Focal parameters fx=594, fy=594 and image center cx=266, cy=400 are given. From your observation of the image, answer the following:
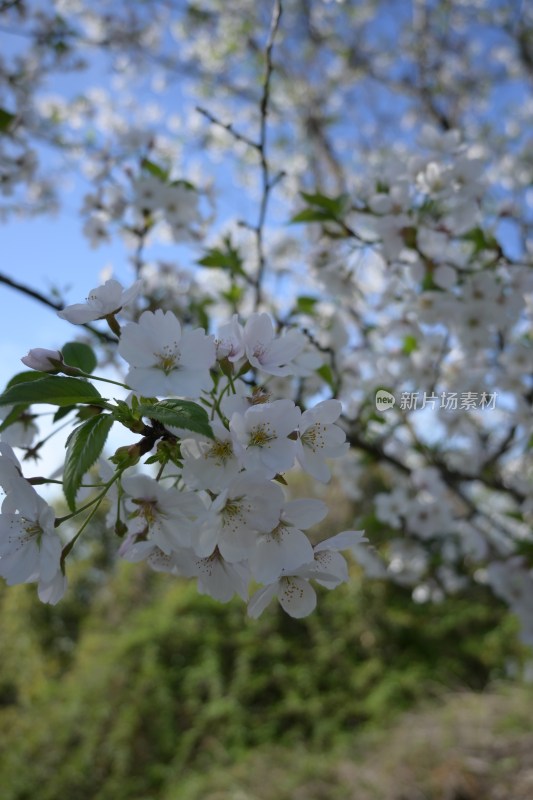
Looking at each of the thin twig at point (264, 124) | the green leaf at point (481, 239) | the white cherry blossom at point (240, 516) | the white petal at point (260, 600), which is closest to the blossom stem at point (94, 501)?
the white cherry blossom at point (240, 516)

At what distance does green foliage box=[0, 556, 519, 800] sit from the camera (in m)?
4.24

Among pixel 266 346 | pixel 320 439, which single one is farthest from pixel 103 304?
pixel 320 439

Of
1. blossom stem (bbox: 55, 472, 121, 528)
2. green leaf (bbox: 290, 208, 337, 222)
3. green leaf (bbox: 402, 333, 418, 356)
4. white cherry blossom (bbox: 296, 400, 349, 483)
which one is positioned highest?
green leaf (bbox: 290, 208, 337, 222)

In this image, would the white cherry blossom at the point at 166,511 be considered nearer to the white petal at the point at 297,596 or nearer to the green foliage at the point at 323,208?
the white petal at the point at 297,596

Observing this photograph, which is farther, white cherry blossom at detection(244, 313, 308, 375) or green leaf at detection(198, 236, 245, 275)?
green leaf at detection(198, 236, 245, 275)

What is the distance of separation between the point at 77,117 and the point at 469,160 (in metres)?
2.99

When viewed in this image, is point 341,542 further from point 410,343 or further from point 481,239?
point 410,343

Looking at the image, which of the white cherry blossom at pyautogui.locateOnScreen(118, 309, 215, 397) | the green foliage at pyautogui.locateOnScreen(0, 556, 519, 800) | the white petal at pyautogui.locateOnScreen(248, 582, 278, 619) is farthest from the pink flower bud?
the green foliage at pyautogui.locateOnScreen(0, 556, 519, 800)

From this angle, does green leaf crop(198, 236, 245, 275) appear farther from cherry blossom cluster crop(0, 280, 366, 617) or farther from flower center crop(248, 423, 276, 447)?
flower center crop(248, 423, 276, 447)

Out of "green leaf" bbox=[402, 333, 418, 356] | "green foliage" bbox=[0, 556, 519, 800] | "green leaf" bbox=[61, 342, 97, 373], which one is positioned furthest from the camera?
"green foliage" bbox=[0, 556, 519, 800]

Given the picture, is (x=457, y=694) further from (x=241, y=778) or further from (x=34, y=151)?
(x=34, y=151)

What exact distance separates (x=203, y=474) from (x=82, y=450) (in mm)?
122

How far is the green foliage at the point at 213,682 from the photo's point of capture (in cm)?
424

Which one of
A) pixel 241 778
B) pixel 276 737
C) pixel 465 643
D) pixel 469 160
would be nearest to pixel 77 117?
pixel 469 160
